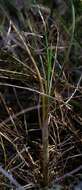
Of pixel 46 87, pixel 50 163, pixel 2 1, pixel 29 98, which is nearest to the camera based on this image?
pixel 46 87

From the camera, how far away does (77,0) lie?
1.74m

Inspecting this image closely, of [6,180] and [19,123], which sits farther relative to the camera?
[19,123]

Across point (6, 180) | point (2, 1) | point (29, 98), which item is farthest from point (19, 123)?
point (2, 1)

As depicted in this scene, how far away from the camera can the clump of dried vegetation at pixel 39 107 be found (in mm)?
1392

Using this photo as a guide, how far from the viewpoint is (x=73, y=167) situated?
147 cm

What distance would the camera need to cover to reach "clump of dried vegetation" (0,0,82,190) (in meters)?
1.39

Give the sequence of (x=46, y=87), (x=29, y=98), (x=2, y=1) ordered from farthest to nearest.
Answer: (x=2, y=1) < (x=29, y=98) < (x=46, y=87)

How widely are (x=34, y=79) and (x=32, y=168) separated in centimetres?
31

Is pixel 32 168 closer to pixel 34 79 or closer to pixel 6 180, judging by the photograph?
pixel 6 180

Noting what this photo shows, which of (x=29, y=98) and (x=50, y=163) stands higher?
(x=29, y=98)

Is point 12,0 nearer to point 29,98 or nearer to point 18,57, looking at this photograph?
point 18,57

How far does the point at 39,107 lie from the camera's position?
1468 millimetres

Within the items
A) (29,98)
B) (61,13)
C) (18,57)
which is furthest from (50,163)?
(61,13)

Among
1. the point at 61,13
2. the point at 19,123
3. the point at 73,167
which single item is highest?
the point at 61,13
